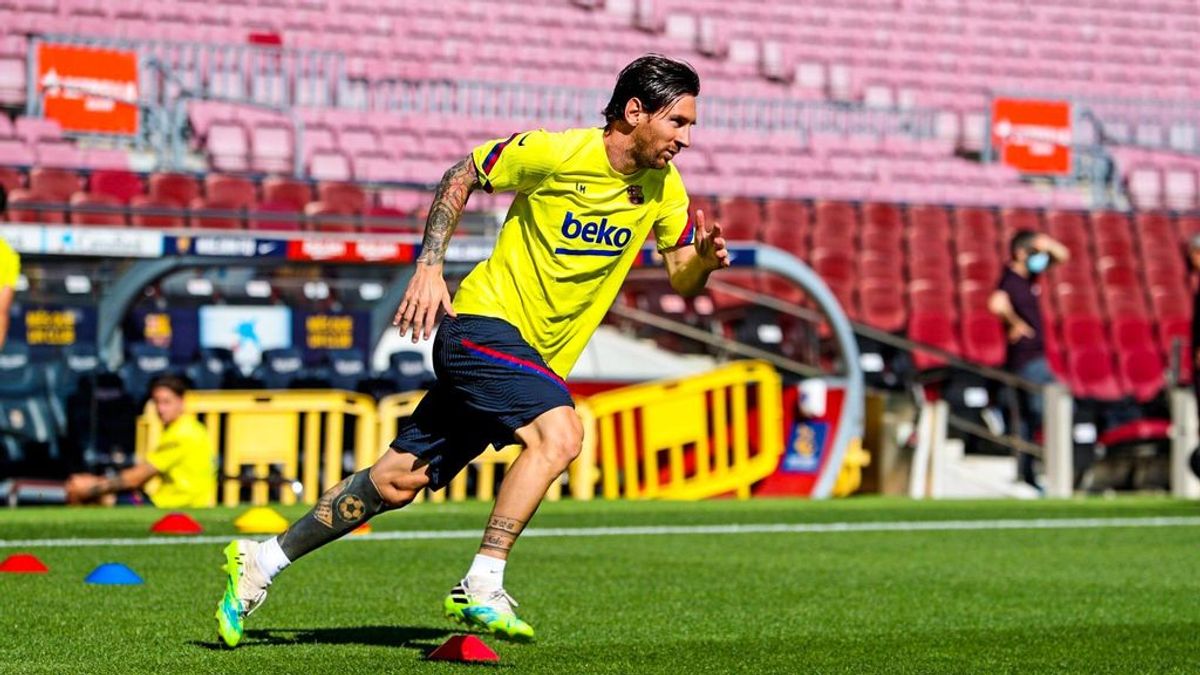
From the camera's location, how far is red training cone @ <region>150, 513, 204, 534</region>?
10859 millimetres

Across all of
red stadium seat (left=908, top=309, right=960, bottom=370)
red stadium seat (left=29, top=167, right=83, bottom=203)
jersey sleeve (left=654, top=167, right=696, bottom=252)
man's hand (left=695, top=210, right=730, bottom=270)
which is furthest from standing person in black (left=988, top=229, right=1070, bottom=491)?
man's hand (left=695, top=210, right=730, bottom=270)

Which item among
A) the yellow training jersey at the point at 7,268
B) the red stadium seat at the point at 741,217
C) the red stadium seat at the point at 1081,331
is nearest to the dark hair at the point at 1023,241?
the red stadium seat at the point at 741,217

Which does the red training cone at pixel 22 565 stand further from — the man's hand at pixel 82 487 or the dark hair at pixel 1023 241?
the dark hair at pixel 1023 241

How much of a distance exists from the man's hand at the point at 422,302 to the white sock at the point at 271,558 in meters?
0.89

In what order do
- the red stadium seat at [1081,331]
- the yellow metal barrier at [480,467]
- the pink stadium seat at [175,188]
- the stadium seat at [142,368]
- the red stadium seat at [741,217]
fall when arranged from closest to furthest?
1. the yellow metal barrier at [480,467]
2. the stadium seat at [142,368]
3. the pink stadium seat at [175,188]
4. the red stadium seat at [741,217]
5. the red stadium seat at [1081,331]

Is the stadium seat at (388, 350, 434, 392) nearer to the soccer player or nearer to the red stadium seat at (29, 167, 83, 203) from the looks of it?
the red stadium seat at (29, 167, 83, 203)

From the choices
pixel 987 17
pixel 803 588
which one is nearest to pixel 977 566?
pixel 803 588

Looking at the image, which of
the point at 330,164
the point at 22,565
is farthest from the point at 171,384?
the point at 330,164

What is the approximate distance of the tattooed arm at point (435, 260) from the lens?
218 inches

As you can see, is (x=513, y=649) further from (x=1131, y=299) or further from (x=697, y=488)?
(x=1131, y=299)

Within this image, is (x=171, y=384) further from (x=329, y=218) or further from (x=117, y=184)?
(x=117, y=184)

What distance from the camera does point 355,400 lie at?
49.5 ft

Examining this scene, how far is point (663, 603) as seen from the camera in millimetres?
7645

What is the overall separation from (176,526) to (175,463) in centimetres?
246
